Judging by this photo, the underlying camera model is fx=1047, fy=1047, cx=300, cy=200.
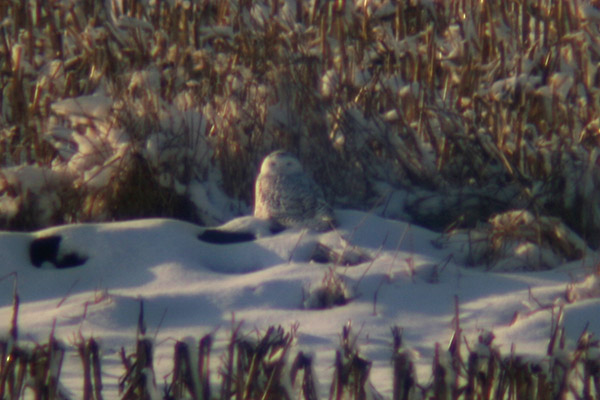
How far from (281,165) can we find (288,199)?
132 millimetres

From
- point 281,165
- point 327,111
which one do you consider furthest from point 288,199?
point 327,111

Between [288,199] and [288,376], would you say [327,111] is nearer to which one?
[288,199]

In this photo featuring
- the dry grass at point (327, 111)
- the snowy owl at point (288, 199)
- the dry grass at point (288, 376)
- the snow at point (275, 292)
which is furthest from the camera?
the dry grass at point (327, 111)

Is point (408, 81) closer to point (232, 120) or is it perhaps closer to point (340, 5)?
point (340, 5)

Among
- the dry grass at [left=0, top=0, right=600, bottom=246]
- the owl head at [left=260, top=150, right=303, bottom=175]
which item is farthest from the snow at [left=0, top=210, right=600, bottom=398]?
the dry grass at [left=0, top=0, right=600, bottom=246]

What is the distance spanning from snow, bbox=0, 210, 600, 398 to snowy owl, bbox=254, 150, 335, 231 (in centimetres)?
7

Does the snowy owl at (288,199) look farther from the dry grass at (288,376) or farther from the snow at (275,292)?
the dry grass at (288,376)

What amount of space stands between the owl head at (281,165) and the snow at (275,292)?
0.22 m

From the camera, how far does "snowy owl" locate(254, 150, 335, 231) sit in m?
3.74

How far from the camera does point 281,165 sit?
3.81m

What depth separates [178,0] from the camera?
6047 mm

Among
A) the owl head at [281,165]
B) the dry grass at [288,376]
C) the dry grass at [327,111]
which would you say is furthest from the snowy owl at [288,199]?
the dry grass at [288,376]

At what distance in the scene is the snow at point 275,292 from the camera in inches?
111

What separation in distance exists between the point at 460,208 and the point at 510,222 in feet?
1.36
